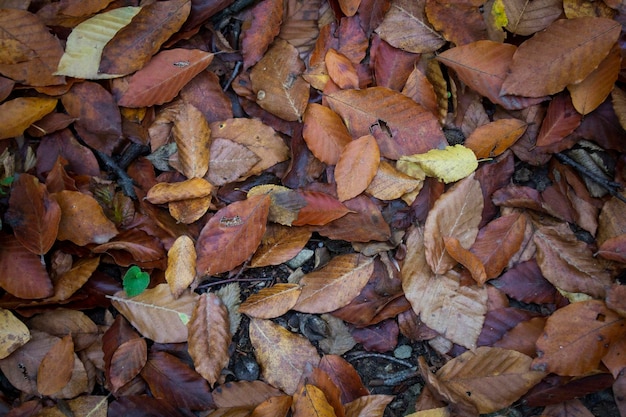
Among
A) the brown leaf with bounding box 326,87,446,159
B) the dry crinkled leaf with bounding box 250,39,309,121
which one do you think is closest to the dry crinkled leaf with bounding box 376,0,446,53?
the brown leaf with bounding box 326,87,446,159

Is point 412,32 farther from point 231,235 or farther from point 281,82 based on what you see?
point 231,235

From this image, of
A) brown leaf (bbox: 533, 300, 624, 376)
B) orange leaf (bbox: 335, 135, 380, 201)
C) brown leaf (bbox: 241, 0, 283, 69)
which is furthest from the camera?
brown leaf (bbox: 241, 0, 283, 69)

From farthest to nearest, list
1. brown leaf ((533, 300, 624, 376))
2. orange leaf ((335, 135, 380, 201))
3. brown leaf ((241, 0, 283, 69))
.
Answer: brown leaf ((241, 0, 283, 69)) → orange leaf ((335, 135, 380, 201)) → brown leaf ((533, 300, 624, 376))

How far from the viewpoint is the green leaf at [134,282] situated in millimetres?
1604

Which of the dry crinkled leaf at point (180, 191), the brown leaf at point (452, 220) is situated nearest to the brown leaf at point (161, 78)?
the dry crinkled leaf at point (180, 191)

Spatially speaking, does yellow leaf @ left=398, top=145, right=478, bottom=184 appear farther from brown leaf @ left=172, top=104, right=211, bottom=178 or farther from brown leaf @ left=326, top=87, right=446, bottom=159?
brown leaf @ left=172, top=104, right=211, bottom=178

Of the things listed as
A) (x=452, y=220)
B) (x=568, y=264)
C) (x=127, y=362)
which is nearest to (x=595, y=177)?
(x=568, y=264)

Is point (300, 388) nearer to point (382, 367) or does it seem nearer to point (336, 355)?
point (336, 355)

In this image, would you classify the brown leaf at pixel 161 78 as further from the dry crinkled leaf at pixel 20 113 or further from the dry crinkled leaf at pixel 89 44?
the dry crinkled leaf at pixel 20 113

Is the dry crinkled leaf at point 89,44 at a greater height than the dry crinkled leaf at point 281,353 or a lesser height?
greater

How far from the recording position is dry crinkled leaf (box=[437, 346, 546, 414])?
58.3 inches

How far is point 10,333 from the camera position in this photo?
154 centimetres

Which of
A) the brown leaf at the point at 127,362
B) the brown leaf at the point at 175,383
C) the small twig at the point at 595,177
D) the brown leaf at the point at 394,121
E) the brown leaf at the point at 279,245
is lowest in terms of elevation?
the brown leaf at the point at 175,383

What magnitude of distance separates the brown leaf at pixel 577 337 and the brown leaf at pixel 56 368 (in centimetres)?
130
